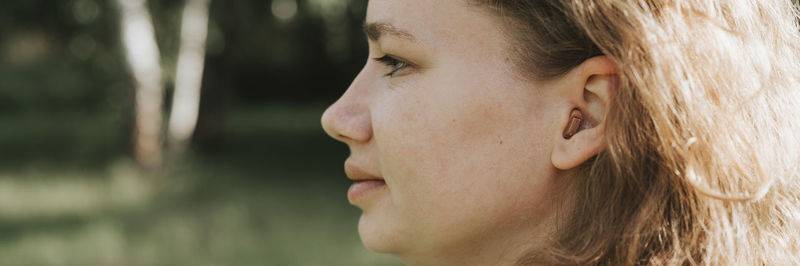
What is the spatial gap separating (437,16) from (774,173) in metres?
0.73

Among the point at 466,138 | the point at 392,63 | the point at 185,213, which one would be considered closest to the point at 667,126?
the point at 466,138

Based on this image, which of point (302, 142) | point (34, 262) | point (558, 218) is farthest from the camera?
point (302, 142)

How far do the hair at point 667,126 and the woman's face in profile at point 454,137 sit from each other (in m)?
Answer: 0.06

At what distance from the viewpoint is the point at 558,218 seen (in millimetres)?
1589

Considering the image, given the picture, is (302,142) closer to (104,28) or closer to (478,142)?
(104,28)

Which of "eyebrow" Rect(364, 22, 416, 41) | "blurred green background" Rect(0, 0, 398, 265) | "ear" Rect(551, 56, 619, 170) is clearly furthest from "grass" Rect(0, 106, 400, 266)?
"ear" Rect(551, 56, 619, 170)

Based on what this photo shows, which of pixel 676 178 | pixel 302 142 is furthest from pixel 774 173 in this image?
pixel 302 142

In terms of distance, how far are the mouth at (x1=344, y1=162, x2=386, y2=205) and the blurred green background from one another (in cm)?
486

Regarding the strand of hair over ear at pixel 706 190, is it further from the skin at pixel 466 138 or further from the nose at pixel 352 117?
the nose at pixel 352 117

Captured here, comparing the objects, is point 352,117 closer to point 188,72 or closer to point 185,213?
point 185,213

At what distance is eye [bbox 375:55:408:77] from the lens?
1642 millimetres

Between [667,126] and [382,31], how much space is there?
1.91ft

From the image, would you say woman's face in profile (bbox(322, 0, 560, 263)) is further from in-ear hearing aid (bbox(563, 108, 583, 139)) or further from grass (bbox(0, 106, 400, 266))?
grass (bbox(0, 106, 400, 266))

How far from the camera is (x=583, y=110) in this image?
5.02 feet
